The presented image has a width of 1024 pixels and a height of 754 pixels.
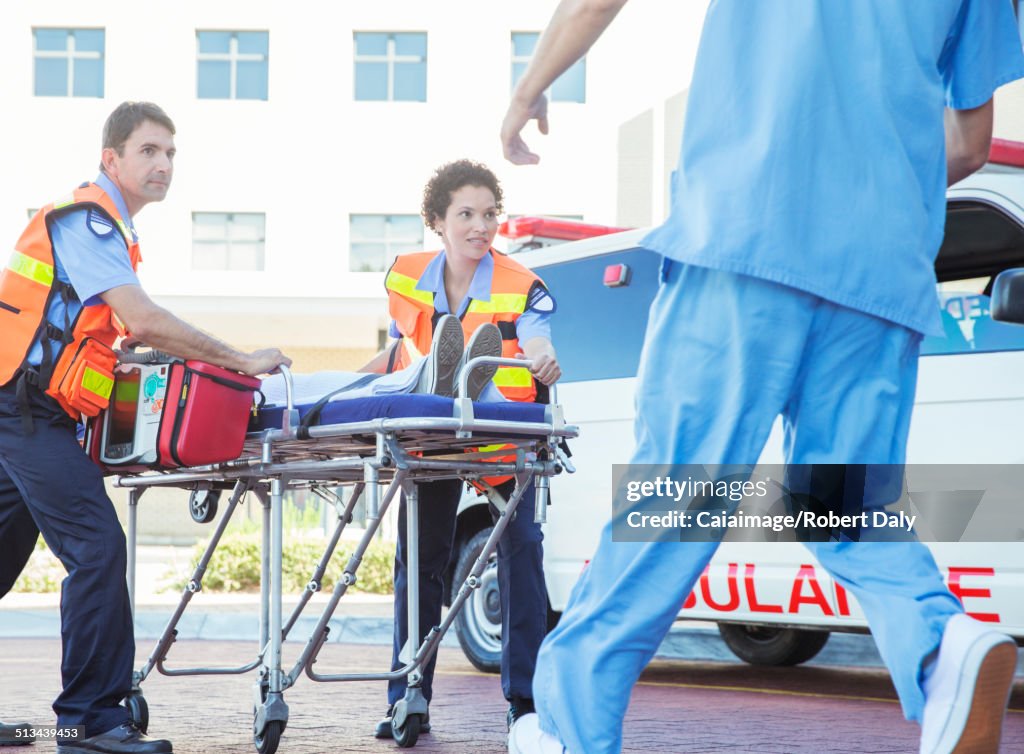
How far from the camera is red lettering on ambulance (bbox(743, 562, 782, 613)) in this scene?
6.51 meters

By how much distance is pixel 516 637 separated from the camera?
504 centimetres

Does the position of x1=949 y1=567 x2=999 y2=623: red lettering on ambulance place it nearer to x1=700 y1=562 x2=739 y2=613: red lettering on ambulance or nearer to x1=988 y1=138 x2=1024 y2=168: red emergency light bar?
x1=700 y1=562 x2=739 y2=613: red lettering on ambulance

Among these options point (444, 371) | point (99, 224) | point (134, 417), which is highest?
point (99, 224)

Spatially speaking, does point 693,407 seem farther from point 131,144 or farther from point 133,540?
point 133,540

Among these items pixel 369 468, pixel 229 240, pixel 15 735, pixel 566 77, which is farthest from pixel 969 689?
pixel 566 77

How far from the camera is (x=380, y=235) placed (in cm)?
2669

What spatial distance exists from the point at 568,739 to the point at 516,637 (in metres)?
2.41

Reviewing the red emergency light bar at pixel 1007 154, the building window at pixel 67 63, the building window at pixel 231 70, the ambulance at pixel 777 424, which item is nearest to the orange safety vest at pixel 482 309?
the ambulance at pixel 777 424

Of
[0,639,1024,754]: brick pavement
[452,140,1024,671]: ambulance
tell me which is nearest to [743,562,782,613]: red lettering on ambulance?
[452,140,1024,671]: ambulance

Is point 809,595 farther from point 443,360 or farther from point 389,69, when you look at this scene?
point 389,69

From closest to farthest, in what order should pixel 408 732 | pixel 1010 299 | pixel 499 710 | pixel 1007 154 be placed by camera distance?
pixel 1010 299, pixel 408 732, pixel 499 710, pixel 1007 154

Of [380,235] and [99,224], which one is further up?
[380,235]

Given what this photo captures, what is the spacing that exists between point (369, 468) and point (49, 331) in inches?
41.1

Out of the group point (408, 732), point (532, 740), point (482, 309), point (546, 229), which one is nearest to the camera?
point (532, 740)
